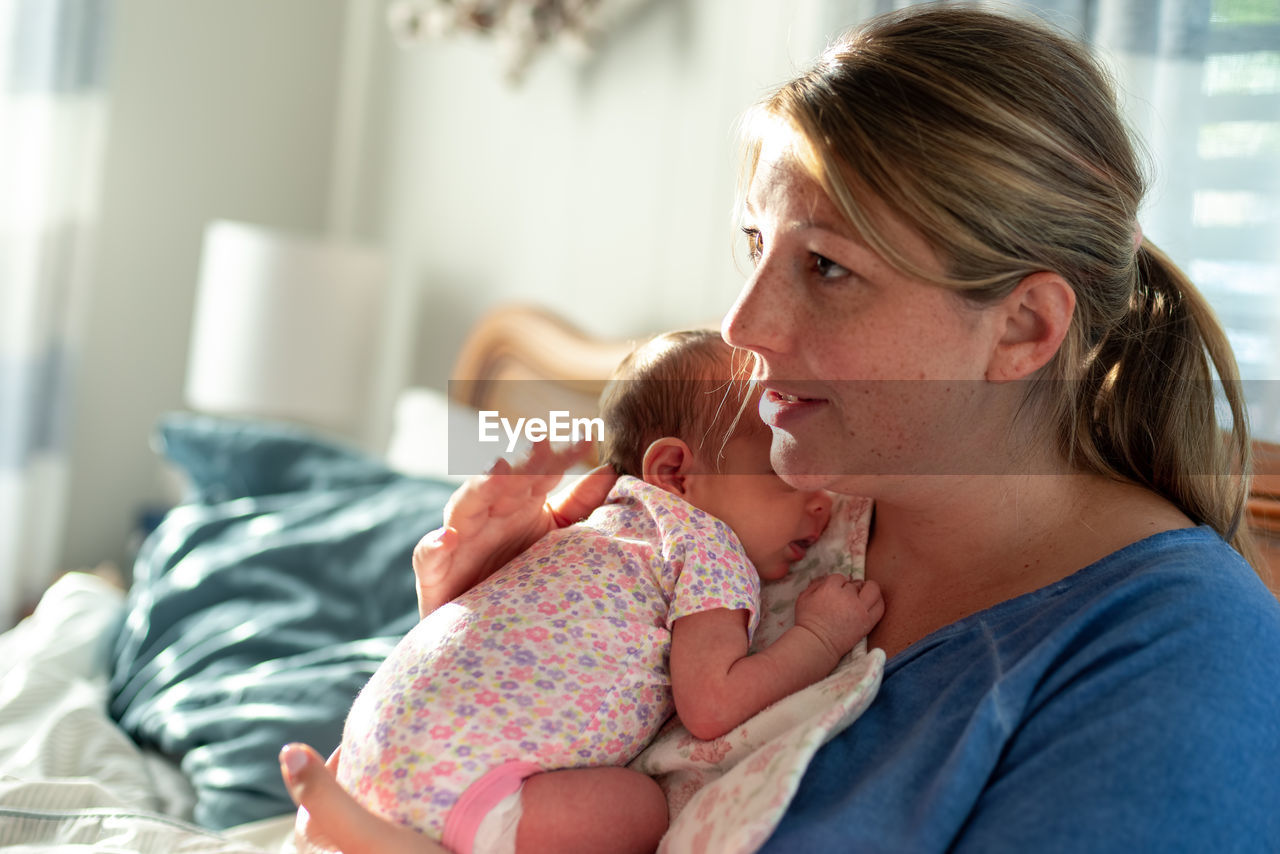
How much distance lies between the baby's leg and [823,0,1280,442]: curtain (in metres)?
0.87

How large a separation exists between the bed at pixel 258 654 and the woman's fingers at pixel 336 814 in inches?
8.0

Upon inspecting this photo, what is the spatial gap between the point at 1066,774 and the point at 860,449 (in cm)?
31

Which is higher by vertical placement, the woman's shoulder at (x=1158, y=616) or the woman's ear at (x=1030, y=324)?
the woman's ear at (x=1030, y=324)

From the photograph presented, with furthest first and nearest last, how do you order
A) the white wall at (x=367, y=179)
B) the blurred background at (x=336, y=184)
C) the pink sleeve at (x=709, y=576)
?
the white wall at (x=367, y=179) → the blurred background at (x=336, y=184) → the pink sleeve at (x=709, y=576)

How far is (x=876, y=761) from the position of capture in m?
0.81

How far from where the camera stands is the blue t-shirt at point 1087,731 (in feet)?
2.29

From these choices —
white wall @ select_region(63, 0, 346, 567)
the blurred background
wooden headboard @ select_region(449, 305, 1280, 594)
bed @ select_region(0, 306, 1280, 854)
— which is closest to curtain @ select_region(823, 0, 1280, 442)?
the blurred background

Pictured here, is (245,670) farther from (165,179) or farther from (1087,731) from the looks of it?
(165,179)

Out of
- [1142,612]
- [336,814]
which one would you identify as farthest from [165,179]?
[1142,612]

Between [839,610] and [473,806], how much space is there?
1.11ft

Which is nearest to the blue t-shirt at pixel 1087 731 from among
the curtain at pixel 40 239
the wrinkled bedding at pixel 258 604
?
the wrinkled bedding at pixel 258 604

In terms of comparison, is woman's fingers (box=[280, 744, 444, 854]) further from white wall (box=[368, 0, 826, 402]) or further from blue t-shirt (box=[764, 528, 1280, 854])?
white wall (box=[368, 0, 826, 402])

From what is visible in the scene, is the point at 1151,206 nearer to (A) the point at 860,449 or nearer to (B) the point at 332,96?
(A) the point at 860,449

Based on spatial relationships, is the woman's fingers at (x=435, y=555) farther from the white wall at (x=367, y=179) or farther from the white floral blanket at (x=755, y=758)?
the white wall at (x=367, y=179)
